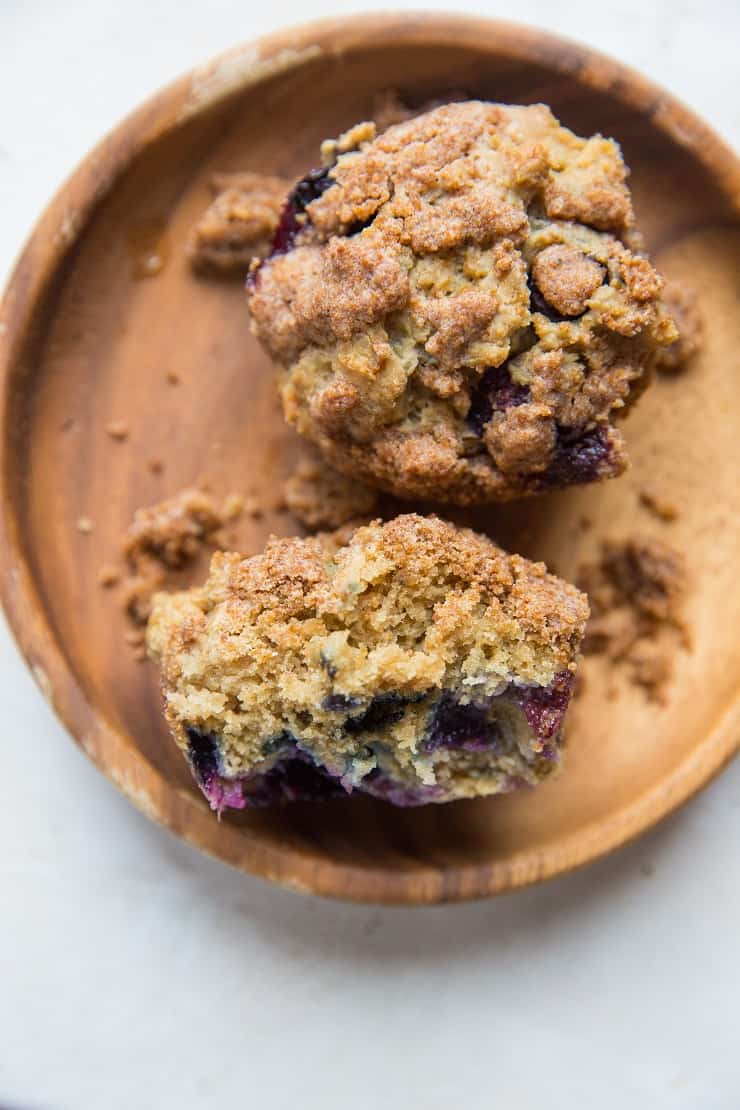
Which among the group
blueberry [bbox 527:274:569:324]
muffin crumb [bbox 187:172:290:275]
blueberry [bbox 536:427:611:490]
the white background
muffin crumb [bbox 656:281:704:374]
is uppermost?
muffin crumb [bbox 656:281:704:374]

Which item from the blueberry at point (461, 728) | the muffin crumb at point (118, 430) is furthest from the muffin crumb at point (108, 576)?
the blueberry at point (461, 728)

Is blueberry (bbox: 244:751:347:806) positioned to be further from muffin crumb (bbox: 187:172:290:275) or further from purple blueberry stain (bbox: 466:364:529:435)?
muffin crumb (bbox: 187:172:290:275)

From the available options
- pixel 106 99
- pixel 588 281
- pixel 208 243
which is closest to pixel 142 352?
pixel 208 243

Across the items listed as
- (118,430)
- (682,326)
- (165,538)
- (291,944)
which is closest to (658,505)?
(682,326)

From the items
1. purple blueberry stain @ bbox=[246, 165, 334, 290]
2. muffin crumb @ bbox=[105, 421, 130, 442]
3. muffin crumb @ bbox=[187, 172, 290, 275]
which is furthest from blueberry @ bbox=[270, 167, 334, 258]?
muffin crumb @ bbox=[105, 421, 130, 442]

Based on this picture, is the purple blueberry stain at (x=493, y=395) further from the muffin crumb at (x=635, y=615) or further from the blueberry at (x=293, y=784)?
the blueberry at (x=293, y=784)

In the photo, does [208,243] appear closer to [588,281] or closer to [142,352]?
[142,352]

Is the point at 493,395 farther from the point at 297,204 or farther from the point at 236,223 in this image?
the point at 236,223
